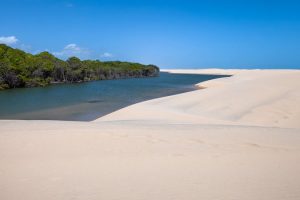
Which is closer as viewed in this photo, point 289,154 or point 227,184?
point 227,184

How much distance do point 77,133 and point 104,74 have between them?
65512 mm

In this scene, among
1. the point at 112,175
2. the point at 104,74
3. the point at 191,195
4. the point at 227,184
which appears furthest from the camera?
the point at 104,74

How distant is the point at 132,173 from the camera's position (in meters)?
4.52

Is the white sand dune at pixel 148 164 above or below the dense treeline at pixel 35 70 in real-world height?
below

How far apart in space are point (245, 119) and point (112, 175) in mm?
10659

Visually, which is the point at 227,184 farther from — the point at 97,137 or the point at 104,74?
the point at 104,74

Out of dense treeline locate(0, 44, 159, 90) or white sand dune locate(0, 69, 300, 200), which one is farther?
dense treeline locate(0, 44, 159, 90)

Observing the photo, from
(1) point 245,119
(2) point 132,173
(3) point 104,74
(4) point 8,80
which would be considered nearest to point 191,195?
(2) point 132,173

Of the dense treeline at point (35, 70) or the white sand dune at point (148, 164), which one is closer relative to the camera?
the white sand dune at point (148, 164)

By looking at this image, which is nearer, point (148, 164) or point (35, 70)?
point (148, 164)

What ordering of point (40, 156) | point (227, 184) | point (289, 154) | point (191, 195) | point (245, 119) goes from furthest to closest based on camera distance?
point (245, 119) → point (289, 154) → point (40, 156) → point (227, 184) → point (191, 195)

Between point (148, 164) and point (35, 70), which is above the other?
point (35, 70)

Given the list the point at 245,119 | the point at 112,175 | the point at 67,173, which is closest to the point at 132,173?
the point at 112,175

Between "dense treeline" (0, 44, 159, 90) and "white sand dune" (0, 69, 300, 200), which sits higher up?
"dense treeline" (0, 44, 159, 90)
